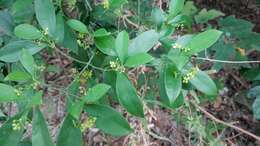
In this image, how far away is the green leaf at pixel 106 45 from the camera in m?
0.85

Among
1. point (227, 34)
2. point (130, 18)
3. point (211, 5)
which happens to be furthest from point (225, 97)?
point (130, 18)

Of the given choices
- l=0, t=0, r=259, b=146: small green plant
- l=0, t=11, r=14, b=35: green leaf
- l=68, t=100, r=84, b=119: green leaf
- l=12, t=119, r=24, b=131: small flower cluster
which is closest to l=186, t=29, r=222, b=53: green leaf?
l=0, t=0, r=259, b=146: small green plant

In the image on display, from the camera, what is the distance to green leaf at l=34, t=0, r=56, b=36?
0.91 m

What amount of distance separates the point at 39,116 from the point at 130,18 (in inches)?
23.3

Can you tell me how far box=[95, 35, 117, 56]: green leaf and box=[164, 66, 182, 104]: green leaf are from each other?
0.11m

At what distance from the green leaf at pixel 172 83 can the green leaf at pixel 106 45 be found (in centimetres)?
11

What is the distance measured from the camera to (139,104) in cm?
81

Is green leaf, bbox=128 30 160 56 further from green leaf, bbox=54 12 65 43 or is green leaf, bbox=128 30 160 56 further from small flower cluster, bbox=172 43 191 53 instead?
green leaf, bbox=54 12 65 43

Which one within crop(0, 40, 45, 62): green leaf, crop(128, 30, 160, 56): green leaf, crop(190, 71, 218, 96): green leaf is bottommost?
crop(190, 71, 218, 96): green leaf

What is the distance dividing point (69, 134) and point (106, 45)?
18 centimetres

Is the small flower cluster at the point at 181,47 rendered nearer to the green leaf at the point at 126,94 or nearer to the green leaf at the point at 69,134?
the green leaf at the point at 126,94

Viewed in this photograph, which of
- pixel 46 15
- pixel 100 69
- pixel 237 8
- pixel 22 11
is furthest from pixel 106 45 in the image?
pixel 237 8

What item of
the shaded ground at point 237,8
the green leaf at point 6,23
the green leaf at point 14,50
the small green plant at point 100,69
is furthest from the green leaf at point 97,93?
the shaded ground at point 237,8

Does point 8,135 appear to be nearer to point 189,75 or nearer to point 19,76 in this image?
point 19,76
